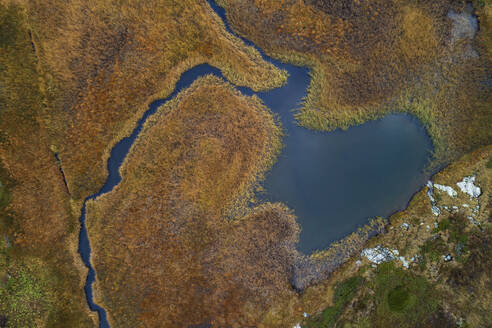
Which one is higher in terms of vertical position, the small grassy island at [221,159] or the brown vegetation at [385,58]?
the brown vegetation at [385,58]

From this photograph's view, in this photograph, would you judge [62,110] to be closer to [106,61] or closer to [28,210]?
[106,61]

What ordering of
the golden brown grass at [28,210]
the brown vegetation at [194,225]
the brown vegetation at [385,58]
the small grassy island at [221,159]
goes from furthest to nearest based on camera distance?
the brown vegetation at [385,58], the brown vegetation at [194,225], the small grassy island at [221,159], the golden brown grass at [28,210]

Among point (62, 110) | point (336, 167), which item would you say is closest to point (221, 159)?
point (336, 167)

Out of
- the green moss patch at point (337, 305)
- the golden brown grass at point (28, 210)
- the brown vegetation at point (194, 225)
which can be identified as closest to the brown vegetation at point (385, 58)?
the brown vegetation at point (194, 225)

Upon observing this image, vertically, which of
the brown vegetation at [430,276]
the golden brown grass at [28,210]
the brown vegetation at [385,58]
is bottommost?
the golden brown grass at [28,210]

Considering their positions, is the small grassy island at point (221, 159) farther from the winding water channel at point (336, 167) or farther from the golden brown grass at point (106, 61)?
the winding water channel at point (336, 167)

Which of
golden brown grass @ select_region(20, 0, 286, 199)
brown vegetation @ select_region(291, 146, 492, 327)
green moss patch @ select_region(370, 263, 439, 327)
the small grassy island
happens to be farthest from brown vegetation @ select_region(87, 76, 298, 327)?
green moss patch @ select_region(370, 263, 439, 327)

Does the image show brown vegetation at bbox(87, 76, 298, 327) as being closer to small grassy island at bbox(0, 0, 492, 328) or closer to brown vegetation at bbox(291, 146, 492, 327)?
small grassy island at bbox(0, 0, 492, 328)
